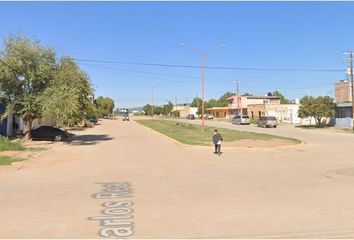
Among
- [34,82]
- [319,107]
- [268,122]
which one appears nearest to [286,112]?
[268,122]

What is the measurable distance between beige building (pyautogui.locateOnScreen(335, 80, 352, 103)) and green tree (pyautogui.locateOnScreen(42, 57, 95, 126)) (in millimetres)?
55883

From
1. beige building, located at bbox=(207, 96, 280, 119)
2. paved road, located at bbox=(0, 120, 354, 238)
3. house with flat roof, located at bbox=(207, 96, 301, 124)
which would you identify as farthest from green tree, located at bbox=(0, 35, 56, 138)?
beige building, located at bbox=(207, 96, 280, 119)

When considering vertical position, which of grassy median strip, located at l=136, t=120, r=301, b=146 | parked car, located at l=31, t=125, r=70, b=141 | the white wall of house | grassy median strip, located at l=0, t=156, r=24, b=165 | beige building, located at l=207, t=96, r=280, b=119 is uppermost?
beige building, located at l=207, t=96, r=280, b=119

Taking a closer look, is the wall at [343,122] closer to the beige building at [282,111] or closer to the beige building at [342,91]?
the beige building at [342,91]

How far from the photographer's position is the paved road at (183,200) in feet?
26.6

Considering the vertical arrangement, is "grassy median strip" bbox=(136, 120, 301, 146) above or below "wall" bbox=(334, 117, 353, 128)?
below

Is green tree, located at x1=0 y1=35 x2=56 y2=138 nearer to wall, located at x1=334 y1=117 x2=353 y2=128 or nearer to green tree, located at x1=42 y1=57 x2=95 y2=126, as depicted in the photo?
green tree, located at x1=42 y1=57 x2=95 y2=126

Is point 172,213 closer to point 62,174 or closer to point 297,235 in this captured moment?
point 297,235

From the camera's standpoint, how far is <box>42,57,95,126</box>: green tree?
3161 centimetres

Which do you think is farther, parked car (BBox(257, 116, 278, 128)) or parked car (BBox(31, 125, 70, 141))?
parked car (BBox(257, 116, 278, 128))

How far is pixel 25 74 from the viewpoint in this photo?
109ft

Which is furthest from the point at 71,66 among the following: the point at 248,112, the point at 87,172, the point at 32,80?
the point at 248,112

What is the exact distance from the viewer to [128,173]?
17.1 m

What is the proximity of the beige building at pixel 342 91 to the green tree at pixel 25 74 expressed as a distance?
60.0 meters
